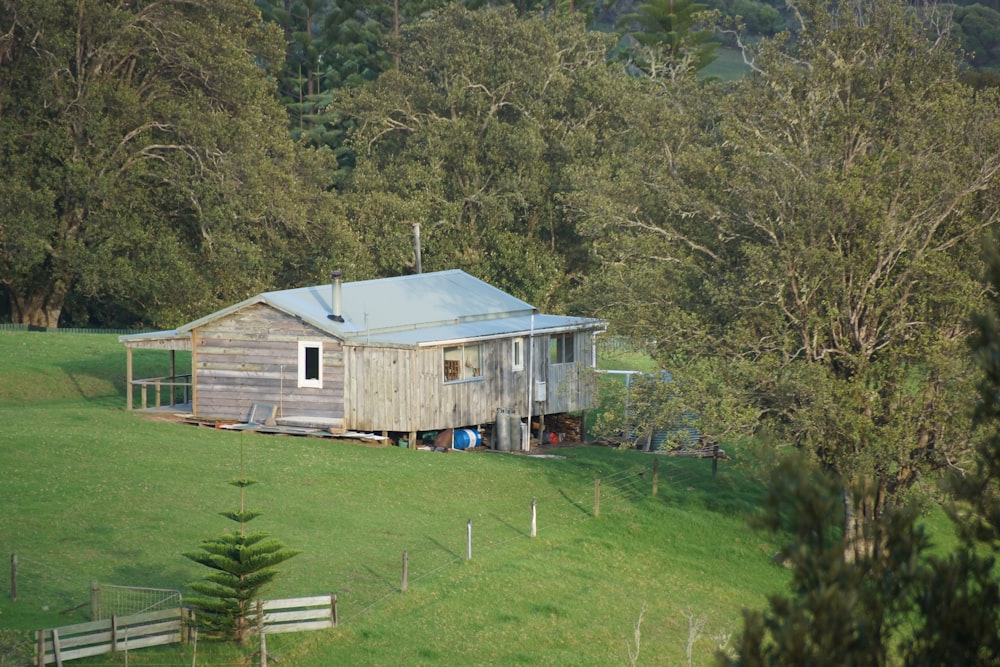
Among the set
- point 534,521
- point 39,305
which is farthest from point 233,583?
point 39,305

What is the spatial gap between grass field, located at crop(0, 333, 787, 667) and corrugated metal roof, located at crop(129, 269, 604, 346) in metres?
3.36

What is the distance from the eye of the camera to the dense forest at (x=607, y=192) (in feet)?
88.9

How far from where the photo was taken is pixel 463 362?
37.4 meters

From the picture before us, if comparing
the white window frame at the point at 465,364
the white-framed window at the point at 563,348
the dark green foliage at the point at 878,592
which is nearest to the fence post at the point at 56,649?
the dark green foliage at the point at 878,592

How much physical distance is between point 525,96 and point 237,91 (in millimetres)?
16549

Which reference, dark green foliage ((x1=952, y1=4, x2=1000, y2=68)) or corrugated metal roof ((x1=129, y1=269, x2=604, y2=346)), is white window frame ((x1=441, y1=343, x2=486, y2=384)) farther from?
dark green foliage ((x1=952, y1=4, x2=1000, y2=68))

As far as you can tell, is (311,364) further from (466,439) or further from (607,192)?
(607,192)

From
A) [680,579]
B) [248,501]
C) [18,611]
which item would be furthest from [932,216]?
[18,611]

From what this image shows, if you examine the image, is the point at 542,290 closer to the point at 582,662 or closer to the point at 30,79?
the point at 30,79

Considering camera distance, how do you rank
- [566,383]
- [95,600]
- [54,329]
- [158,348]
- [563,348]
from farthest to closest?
1. [54,329]
2. [563,348]
3. [566,383]
4. [158,348]
5. [95,600]

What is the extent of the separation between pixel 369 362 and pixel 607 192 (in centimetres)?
1009

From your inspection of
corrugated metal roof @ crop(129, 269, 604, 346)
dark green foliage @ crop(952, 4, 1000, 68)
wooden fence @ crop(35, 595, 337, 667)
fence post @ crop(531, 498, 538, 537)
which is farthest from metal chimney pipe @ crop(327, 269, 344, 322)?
dark green foliage @ crop(952, 4, 1000, 68)

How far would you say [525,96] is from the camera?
67625mm

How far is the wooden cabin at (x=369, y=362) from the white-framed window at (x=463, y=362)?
3 centimetres
